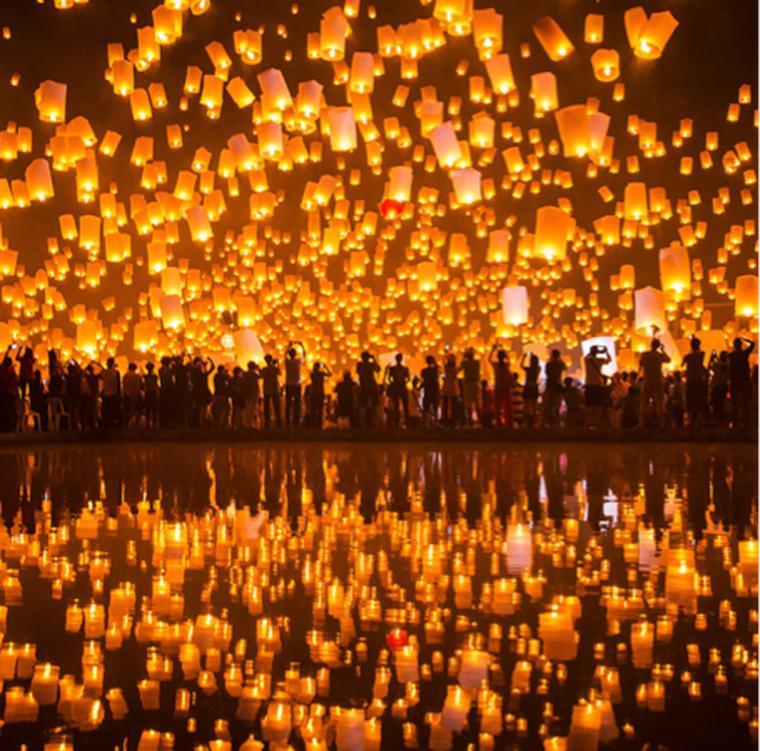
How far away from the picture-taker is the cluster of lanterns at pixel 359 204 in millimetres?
13695

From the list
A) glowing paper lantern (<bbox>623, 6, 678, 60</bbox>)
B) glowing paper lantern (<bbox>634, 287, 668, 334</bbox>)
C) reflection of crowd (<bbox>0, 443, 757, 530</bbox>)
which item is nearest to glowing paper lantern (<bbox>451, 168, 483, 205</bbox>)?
glowing paper lantern (<bbox>623, 6, 678, 60</bbox>)

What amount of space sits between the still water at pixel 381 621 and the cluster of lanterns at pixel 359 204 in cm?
776

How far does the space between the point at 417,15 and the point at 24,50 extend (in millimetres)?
5083

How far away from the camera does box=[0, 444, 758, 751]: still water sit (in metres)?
2.02

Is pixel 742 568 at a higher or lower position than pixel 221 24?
lower

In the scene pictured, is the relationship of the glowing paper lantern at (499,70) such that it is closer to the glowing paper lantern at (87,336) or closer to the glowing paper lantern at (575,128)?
the glowing paper lantern at (575,128)

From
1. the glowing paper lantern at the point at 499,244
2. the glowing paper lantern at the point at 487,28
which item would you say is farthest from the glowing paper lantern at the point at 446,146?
the glowing paper lantern at the point at 499,244

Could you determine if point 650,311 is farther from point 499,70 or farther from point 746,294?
point 499,70

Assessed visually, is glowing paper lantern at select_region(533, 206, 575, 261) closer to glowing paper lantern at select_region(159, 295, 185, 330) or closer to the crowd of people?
the crowd of people

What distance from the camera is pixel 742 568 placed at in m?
3.48

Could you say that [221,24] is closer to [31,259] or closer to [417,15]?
[417,15]

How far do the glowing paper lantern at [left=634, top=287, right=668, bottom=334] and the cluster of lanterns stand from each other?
0.03 meters

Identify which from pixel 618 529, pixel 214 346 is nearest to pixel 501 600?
pixel 618 529

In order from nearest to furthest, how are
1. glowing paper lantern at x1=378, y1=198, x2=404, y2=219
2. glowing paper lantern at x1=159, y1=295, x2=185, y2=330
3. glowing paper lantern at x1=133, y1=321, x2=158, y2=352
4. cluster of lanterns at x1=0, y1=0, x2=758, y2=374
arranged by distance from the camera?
cluster of lanterns at x1=0, y1=0, x2=758, y2=374 → glowing paper lantern at x1=159, y1=295, x2=185, y2=330 → glowing paper lantern at x1=378, y1=198, x2=404, y2=219 → glowing paper lantern at x1=133, y1=321, x2=158, y2=352
